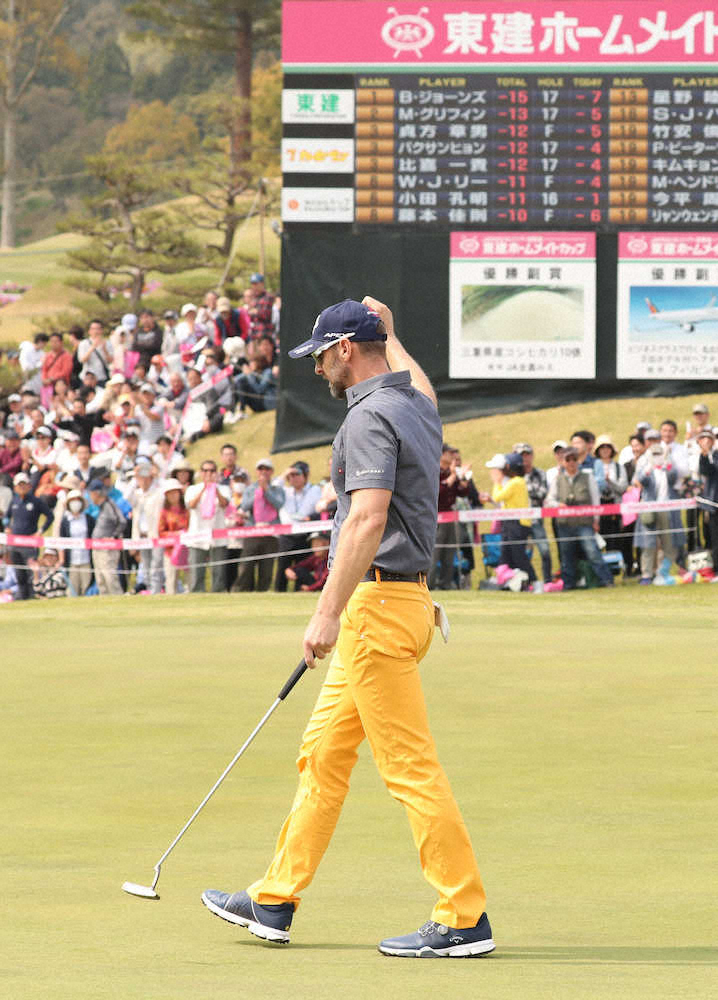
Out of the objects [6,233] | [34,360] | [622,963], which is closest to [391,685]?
[622,963]

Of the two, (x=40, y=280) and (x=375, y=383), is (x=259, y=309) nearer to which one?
(x=375, y=383)

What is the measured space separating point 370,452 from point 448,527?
13.4m

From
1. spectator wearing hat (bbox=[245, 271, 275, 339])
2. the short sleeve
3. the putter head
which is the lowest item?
the putter head

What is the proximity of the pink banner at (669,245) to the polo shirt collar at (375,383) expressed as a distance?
1761 cm

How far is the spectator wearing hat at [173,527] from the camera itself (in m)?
19.2

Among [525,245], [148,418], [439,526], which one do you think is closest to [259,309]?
[148,418]

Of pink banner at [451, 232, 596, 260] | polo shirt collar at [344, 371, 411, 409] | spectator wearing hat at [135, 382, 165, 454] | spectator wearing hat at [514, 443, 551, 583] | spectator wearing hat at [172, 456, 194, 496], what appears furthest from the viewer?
spectator wearing hat at [135, 382, 165, 454]

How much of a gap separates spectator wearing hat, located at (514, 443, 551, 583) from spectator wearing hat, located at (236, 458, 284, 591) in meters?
2.72

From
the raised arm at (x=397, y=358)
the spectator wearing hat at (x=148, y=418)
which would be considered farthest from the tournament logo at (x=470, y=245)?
the raised arm at (x=397, y=358)

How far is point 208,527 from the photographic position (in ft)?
62.8

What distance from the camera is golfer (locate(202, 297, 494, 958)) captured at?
5219 mm

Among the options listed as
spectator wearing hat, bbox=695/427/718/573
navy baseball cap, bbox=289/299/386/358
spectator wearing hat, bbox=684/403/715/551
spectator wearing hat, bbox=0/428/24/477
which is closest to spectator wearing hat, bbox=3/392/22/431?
spectator wearing hat, bbox=0/428/24/477

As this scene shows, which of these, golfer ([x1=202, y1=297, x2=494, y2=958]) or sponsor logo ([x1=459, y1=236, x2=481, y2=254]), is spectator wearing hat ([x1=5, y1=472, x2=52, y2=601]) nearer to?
sponsor logo ([x1=459, y1=236, x2=481, y2=254])

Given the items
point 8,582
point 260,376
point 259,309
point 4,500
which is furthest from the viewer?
point 259,309
